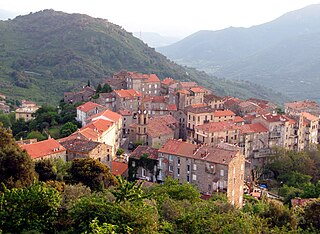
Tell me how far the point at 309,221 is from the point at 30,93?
121597 mm

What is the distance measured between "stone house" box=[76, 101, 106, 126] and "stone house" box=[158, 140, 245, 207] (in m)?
22.9

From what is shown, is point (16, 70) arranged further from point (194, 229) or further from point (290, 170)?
point (194, 229)

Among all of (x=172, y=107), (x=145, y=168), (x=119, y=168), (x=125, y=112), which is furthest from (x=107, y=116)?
(x=145, y=168)

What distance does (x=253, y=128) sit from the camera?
73.4 metres

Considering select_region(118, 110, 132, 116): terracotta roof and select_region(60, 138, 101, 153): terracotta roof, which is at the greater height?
select_region(118, 110, 132, 116): terracotta roof

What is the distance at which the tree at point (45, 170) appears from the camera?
39312 mm

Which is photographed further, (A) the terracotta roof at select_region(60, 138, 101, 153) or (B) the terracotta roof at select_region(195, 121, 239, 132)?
(B) the terracotta roof at select_region(195, 121, 239, 132)

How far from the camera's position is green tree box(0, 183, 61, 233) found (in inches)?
880

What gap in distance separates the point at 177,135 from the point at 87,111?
16.0 m

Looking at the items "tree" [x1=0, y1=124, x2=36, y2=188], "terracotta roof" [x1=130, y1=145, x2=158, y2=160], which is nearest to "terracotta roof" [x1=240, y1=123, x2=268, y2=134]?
"terracotta roof" [x1=130, y1=145, x2=158, y2=160]

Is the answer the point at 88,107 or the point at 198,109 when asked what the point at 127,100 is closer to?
the point at 88,107

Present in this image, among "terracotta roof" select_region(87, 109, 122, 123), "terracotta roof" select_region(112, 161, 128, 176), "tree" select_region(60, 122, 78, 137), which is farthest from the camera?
"terracotta roof" select_region(87, 109, 122, 123)

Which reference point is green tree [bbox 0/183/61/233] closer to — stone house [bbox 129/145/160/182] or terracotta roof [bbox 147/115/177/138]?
stone house [bbox 129/145/160/182]

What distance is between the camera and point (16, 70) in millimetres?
166000
